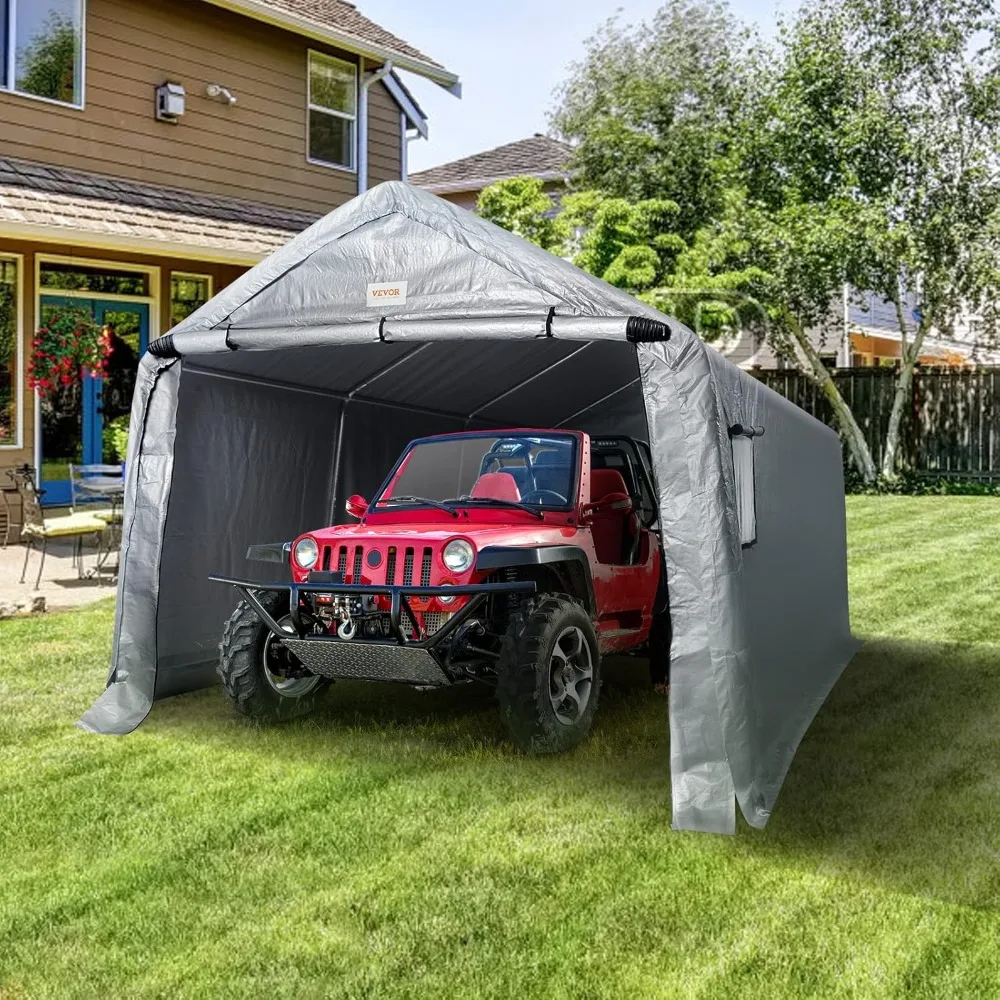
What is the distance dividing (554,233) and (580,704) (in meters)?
17.5

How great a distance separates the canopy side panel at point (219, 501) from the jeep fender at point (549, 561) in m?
2.14

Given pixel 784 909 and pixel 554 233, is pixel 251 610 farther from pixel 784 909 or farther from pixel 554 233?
pixel 554 233

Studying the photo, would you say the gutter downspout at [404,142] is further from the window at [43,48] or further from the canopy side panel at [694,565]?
the canopy side panel at [694,565]

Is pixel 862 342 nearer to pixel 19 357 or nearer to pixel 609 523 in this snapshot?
pixel 19 357

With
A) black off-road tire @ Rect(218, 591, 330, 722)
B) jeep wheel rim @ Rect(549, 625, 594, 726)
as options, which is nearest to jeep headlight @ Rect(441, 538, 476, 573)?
jeep wheel rim @ Rect(549, 625, 594, 726)

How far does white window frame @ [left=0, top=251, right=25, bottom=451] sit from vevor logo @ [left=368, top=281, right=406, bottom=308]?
9.35 m

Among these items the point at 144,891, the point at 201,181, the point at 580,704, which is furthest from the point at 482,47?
the point at 144,891

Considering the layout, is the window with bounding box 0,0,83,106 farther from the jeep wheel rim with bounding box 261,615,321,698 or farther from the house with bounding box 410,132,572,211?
the house with bounding box 410,132,572,211

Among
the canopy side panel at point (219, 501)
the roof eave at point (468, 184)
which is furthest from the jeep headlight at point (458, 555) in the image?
the roof eave at point (468, 184)

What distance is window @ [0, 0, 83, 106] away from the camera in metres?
14.6

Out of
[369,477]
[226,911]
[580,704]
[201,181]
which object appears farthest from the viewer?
[201,181]

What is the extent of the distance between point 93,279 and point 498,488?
986 cm

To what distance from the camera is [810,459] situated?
8250mm

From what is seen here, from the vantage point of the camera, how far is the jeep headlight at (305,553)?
691cm
